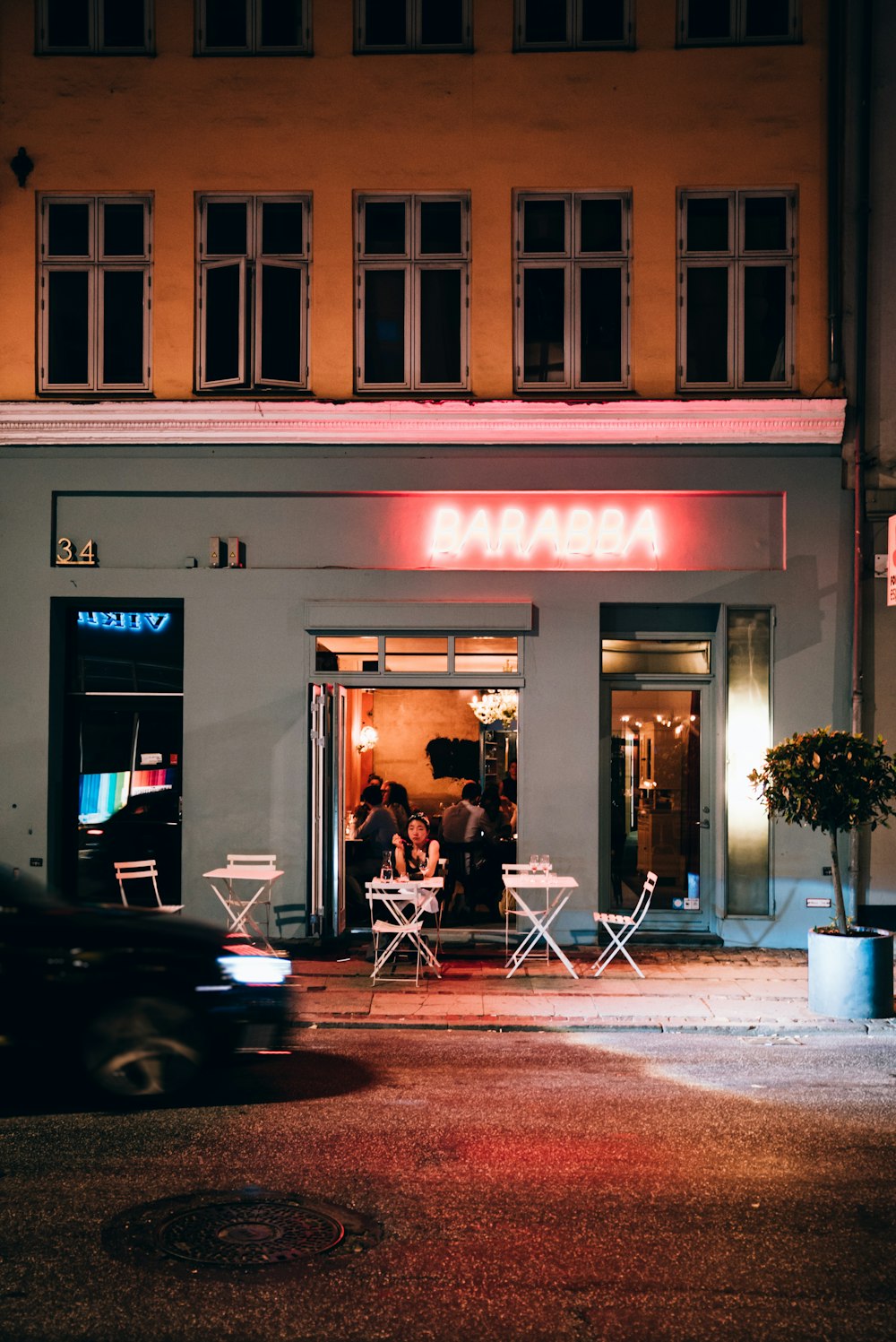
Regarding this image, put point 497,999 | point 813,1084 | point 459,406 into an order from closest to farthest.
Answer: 1. point 813,1084
2. point 497,999
3. point 459,406

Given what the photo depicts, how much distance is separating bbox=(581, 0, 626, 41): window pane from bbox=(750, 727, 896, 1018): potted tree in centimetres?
860

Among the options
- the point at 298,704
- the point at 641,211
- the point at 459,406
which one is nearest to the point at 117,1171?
the point at 298,704

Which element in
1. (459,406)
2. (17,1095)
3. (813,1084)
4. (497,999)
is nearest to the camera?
(17,1095)

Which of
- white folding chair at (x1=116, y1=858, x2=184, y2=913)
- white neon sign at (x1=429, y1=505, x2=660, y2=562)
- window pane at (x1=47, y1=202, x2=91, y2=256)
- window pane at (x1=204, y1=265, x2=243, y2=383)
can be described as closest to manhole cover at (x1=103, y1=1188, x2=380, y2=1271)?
white folding chair at (x1=116, y1=858, x2=184, y2=913)

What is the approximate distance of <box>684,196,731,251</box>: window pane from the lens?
1366 cm

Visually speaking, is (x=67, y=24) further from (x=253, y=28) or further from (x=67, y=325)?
(x=67, y=325)

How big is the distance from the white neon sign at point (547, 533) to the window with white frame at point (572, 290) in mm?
1476

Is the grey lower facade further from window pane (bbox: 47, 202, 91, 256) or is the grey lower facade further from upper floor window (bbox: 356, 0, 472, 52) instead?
upper floor window (bbox: 356, 0, 472, 52)

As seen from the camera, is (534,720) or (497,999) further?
(534,720)

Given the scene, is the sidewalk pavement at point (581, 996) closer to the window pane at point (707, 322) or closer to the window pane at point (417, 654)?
the window pane at point (417, 654)

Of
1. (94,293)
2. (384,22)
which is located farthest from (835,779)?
(384,22)

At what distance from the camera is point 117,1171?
6.26m

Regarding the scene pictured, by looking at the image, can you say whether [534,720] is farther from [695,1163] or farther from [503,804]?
[695,1163]

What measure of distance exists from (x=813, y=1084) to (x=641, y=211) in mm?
9628
